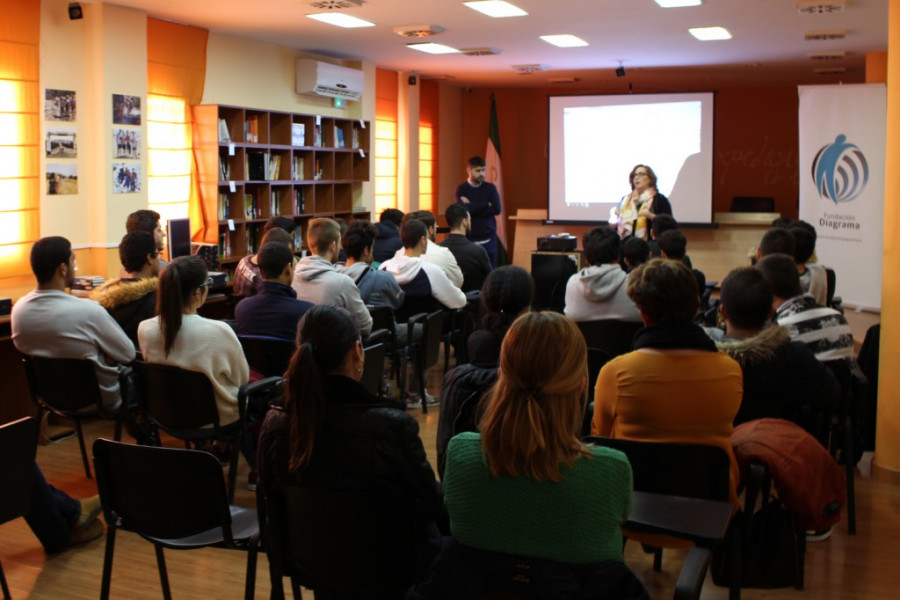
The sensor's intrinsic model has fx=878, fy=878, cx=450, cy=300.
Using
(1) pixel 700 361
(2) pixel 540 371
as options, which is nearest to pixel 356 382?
(2) pixel 540 371

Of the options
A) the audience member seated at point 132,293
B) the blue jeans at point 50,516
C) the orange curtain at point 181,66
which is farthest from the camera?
the orange curtain at point 181,66

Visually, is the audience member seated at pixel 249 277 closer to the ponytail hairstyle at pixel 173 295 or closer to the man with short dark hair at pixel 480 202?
the ponytail hairstyle at pixel 173 295

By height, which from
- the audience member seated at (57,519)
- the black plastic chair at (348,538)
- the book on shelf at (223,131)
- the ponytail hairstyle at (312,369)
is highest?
the book on shelf at (223,131)

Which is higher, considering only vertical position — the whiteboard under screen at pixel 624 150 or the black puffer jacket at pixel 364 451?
the whiteboard under screen at pixel 624 150

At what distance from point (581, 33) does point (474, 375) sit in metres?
6.44

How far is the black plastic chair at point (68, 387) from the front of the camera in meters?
4.05

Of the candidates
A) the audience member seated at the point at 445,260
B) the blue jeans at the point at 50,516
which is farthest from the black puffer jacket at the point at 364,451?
the audience member seated at the point at 445,260

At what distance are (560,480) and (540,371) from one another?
0.23m

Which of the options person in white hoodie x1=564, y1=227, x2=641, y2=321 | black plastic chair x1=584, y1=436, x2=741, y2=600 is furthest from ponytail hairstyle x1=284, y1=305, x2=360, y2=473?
person in white hoodie x1=564, y1=227, x2=641, y2=321

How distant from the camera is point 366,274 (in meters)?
5.43

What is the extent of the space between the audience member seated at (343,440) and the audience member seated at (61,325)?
226 cm

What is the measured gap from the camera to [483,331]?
9.78ft

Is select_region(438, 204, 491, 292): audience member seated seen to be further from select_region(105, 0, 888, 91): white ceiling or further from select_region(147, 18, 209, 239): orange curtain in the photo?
select_region(147, 18, 209, 239): orange curtain

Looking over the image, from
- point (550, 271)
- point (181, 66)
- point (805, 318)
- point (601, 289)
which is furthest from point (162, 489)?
point (550, 271)
